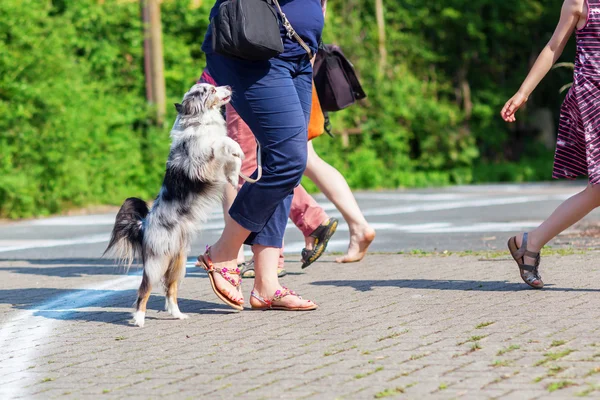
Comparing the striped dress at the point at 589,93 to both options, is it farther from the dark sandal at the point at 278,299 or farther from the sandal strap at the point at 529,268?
the dark sandal at the point at 278,299

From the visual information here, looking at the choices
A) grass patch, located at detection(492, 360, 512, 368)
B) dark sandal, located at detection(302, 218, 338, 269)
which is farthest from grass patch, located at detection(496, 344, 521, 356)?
dark sandal, located at detection(302, 218, 338, 269)

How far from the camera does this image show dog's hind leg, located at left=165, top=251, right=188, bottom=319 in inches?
220

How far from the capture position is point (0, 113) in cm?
1370

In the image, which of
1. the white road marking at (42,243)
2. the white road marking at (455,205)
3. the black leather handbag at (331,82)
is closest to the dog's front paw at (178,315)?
the black leather handbag at (331,82)

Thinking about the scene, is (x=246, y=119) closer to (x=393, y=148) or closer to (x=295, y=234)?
(x=295, y=234)

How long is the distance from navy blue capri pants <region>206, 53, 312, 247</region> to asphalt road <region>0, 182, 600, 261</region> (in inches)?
119

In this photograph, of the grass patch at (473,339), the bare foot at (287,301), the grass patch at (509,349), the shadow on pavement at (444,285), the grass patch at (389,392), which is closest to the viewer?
the grass patch at (389,392)

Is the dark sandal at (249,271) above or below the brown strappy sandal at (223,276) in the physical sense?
below

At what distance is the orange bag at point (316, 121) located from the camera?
24.3 feet

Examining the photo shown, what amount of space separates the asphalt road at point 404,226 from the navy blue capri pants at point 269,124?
301cm

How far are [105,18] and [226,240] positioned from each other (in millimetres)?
12849

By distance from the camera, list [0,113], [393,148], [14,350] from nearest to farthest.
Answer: [14,350], [0,113], [393,148]

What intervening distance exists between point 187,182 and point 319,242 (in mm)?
2267

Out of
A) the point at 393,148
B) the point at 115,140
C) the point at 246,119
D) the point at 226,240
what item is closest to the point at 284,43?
the point at 246,119
